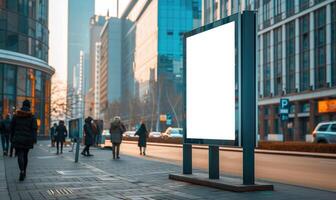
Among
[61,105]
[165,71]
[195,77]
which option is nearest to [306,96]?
[61,105]

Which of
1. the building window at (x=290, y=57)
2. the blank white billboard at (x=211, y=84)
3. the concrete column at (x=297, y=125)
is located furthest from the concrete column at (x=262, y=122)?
the blank white billboard at (x=211, y=84)

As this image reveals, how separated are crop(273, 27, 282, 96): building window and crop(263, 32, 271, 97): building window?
1736 mm

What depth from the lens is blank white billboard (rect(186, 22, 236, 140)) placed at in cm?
1021

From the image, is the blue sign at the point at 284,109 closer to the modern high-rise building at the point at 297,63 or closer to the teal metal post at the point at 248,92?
the modern high-rise building at the point at 297,63

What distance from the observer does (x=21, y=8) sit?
161 ft

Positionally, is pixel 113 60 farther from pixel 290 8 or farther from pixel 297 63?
pixel 297 63

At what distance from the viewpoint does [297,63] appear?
58688 millimetres

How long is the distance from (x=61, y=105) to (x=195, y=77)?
5334 cm

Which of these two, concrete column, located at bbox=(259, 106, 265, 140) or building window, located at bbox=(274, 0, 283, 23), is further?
concrete column, located at bbox=(259, 106, 265, 140)

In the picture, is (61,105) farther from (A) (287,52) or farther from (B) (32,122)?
(B) (32,122)

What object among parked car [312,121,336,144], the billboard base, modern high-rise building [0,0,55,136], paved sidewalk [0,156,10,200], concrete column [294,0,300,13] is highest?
concrete column [294,0,300,13]

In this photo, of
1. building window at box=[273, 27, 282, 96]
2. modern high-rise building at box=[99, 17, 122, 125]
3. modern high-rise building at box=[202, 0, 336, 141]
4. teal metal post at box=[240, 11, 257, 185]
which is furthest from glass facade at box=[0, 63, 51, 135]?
modern high-rise building at box=[99, 17, 122, 125]

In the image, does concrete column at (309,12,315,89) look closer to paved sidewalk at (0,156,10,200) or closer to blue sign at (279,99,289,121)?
blue sign at (279,99,289,121)

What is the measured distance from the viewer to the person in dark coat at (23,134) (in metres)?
11.8
